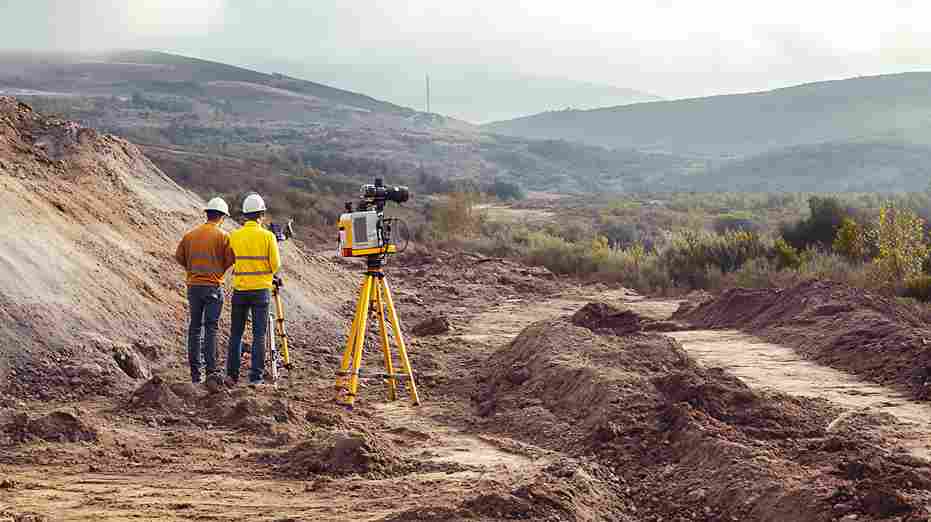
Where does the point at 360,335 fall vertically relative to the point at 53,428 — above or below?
above

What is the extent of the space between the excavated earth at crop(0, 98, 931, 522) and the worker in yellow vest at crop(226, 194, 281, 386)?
1.57ft

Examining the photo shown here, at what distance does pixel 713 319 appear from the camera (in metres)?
17.4

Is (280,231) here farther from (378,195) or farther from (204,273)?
(378,195)

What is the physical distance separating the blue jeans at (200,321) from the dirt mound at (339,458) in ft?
8.13

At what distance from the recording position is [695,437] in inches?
333

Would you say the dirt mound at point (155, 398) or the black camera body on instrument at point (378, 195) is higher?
the black camera body on instrument at point (378, 195)

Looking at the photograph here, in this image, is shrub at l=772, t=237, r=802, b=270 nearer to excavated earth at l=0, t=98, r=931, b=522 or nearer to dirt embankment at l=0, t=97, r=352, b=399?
excavated earth at l=0, t=98, r=931, b=522

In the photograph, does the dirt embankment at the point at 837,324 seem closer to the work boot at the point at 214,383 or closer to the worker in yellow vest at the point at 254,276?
the worker in yellow vest at the point at 254,276

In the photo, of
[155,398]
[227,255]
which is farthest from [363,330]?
[155,398]

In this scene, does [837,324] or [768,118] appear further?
[768,118]

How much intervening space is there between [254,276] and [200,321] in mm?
693

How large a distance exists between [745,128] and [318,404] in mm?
140947

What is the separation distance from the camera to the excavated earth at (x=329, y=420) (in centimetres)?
718

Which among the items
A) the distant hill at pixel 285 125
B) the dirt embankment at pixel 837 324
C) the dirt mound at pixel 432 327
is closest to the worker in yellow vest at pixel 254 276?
the dirt mound at pixel 432 327
